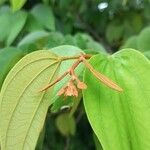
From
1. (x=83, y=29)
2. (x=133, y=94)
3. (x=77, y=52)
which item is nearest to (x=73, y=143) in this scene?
(x=83, y=29)

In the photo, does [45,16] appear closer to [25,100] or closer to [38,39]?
[38,39]

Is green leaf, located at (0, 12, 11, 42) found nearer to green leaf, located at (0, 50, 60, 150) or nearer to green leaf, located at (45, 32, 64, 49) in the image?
green leaf, located at (45, 32, 64, 49)

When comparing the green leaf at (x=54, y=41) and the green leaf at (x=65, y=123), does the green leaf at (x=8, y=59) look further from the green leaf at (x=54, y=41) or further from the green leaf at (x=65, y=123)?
the green leaf at (x=65, y=123)

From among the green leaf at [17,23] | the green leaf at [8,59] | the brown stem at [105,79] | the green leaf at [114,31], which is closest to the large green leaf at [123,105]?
the brown stem at [105,79]

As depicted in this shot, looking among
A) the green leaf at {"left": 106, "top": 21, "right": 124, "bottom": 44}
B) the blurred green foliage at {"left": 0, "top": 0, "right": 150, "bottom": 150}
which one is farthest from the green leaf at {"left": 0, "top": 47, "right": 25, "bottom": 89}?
the green leaf at {"left": 106, "top": 21, "right": 124, "bottom": 44}

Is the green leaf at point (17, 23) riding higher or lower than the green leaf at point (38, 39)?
higher

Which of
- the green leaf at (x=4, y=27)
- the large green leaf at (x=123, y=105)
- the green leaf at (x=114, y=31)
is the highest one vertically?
the green leaf at (x=114, y=31)

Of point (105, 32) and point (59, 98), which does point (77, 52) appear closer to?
point (59, 98)
